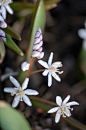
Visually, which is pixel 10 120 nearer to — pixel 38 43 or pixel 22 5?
pixel 38 43

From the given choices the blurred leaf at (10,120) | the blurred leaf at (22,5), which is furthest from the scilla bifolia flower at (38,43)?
the blurred leaf at (22,5)

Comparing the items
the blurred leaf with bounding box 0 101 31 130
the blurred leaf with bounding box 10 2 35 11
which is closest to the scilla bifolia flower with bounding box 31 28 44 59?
the blurred leaf with bounding box 0 101 31 130

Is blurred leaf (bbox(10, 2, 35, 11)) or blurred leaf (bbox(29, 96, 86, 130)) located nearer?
blurred leaf (bbox(29, 96, 86, 130))

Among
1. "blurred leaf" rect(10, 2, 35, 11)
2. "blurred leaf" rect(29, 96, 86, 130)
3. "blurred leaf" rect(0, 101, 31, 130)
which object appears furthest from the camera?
"blurred leaf" rect(10, 2, 35, 11)

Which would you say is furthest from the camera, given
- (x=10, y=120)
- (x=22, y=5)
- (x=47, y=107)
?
(x=22, y=5)

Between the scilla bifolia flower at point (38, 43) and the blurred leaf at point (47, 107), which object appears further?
the blurred leaf at point (47, 107)

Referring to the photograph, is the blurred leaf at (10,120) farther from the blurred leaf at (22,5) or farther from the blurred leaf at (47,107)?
the blurred leaf at (22,5)

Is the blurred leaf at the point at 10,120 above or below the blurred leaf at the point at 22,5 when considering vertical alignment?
below

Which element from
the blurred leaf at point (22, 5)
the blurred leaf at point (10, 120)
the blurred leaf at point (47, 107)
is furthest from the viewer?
the blurred leaf at point (22, 5)

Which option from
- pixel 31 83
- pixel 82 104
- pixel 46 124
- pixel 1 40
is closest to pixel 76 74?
pixel 82 104

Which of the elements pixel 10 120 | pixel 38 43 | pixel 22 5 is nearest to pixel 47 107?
pixel 10 120

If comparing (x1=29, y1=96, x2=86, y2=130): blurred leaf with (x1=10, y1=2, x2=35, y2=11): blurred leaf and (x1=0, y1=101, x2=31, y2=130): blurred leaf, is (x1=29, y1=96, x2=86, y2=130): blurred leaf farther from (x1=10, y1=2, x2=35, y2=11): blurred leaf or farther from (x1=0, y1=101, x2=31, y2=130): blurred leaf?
(x1=10, y1=2, x2=35, y2=11): blurred leaf

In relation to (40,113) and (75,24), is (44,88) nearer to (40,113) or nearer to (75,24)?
(40,113)
